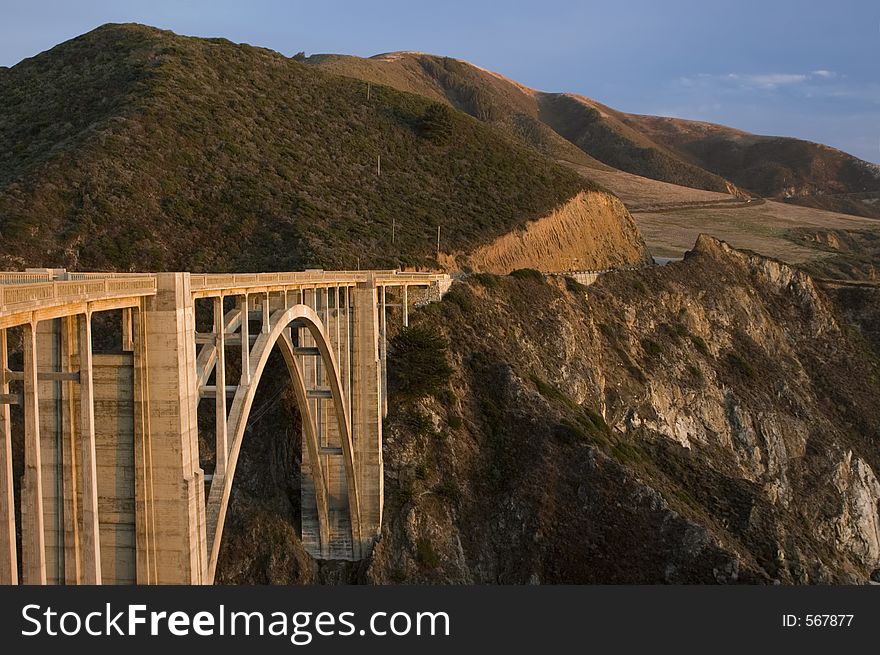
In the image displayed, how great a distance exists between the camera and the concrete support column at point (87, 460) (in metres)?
15.1

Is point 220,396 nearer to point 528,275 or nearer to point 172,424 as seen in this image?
point 172,424

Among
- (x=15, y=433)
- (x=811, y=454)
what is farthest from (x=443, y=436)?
(x=811, y=454)

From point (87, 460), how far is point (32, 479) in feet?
5.06

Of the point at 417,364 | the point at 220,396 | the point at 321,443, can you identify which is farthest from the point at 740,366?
the point at 220,396

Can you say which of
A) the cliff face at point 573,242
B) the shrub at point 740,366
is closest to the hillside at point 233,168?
the cliff face at point 573,242

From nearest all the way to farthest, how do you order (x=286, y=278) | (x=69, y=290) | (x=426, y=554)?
(x=69, y=290) → (x=286, y=278) → (x=426, y=554)

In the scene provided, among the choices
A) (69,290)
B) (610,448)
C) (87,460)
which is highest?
(69,290)

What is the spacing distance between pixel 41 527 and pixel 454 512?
29.0 metres

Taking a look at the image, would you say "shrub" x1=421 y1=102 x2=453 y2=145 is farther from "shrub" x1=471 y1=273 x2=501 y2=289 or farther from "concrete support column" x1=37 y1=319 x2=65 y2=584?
"concrete support column" x1=37 y1=319 x2=65 y2=584

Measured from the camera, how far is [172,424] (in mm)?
18109

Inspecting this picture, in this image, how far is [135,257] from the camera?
53.8 metres

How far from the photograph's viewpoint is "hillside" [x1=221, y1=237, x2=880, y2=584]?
1558 inches

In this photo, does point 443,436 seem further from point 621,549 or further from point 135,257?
point 135,257

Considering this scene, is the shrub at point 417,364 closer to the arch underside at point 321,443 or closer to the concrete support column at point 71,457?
the arch underside at point 321,443
